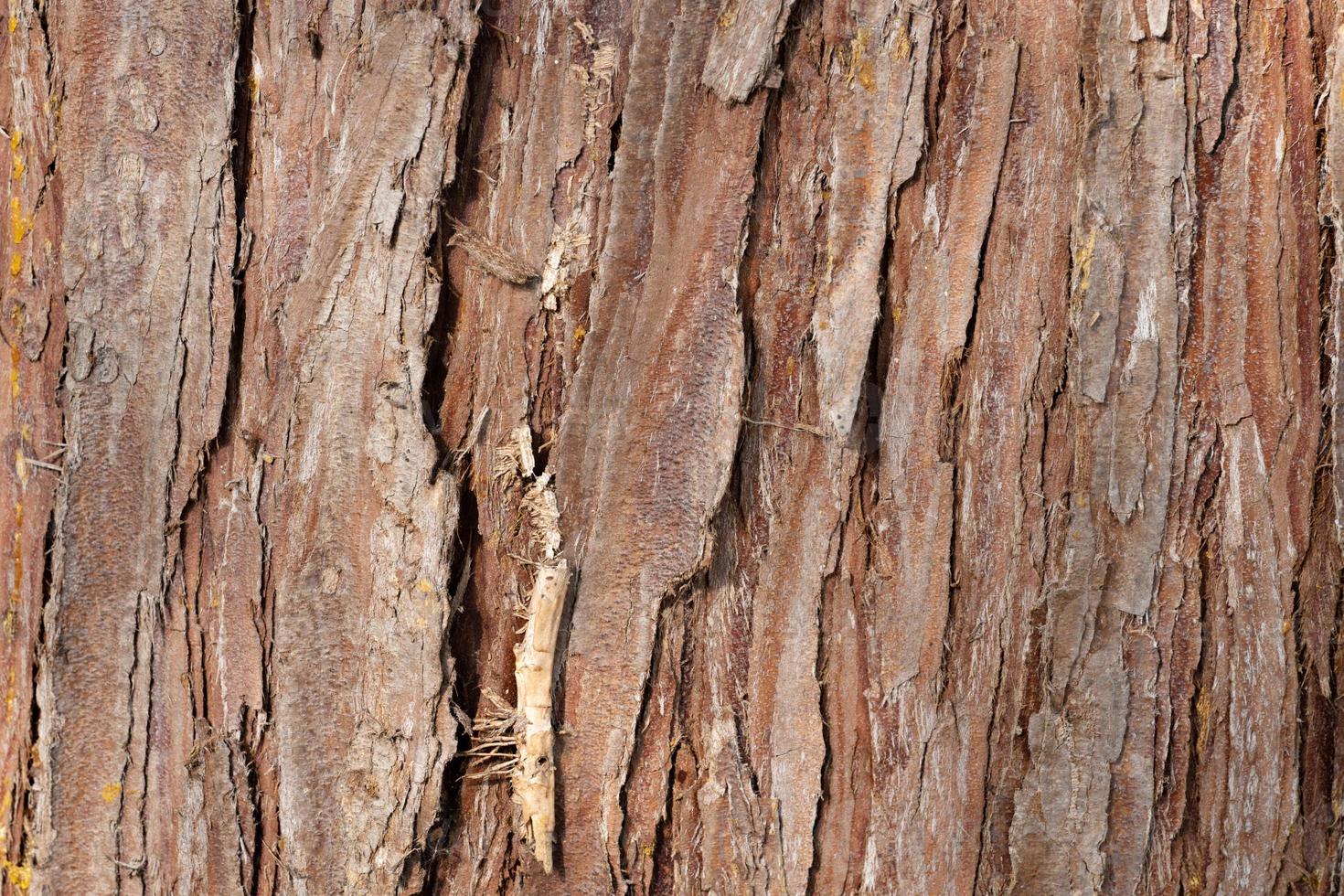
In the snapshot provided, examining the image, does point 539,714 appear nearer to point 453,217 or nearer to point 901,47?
point 453,217

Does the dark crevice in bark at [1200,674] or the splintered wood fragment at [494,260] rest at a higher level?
the splintered wood fragment at [494,260]

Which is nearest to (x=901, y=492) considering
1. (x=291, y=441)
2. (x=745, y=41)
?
(x=745, y=41)

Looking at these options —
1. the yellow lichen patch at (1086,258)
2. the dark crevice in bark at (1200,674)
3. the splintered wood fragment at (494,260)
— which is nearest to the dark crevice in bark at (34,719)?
the splintered wood fragment at (494,260)

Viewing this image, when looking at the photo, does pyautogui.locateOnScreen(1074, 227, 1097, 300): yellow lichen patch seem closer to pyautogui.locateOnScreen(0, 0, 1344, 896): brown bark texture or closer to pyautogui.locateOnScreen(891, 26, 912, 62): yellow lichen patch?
pyautogui.locateOnScreen(0, 0, 1344, 896): brown bark texture

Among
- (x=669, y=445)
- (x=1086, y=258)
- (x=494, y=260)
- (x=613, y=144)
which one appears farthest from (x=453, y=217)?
(x=1086, y=258)

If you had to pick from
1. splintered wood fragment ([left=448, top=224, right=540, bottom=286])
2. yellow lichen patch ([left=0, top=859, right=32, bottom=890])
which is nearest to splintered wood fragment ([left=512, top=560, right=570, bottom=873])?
splintered wood fragment ([left=448, top=224, right=540, bottom=286])

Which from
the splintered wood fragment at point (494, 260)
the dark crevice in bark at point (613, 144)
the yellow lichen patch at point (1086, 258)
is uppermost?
the dark crevice in bark at point (613, 144)

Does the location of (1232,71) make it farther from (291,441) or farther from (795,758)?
(291,441)

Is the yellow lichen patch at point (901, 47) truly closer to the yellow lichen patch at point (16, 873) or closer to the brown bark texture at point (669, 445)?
the brown bark texture at point (669, 445)
